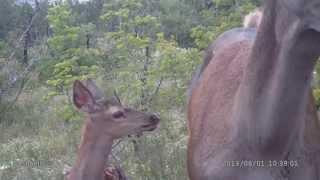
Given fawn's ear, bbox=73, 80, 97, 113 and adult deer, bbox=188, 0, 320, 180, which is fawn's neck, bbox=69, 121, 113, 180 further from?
adult deer, bbox=188, 0, 320, 180

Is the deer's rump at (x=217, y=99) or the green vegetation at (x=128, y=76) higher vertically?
the deer's rump at (x=217, y=99)

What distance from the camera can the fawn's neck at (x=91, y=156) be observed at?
18.5 ft

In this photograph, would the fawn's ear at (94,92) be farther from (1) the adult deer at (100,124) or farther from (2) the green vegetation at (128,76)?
(2) the green vegetation at (128,76)

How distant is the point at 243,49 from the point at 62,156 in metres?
4.79

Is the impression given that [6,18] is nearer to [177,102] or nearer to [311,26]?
[177,102]

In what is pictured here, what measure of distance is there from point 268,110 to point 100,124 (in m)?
2.49

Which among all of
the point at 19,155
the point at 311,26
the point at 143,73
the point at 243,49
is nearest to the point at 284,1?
the point at 311,26

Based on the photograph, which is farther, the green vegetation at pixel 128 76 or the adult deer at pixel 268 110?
the green vegetation at pixel 128 76

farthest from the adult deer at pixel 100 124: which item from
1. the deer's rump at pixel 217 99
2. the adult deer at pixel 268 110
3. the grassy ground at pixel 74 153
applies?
the grassy ground at pixel 74 153

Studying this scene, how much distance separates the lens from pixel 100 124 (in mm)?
5918

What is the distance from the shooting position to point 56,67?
30.8ft

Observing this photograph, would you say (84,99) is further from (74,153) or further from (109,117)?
(74,153)

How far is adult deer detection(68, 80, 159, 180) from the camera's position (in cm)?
574

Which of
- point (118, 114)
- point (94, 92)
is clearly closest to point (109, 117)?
point (118, 114)
